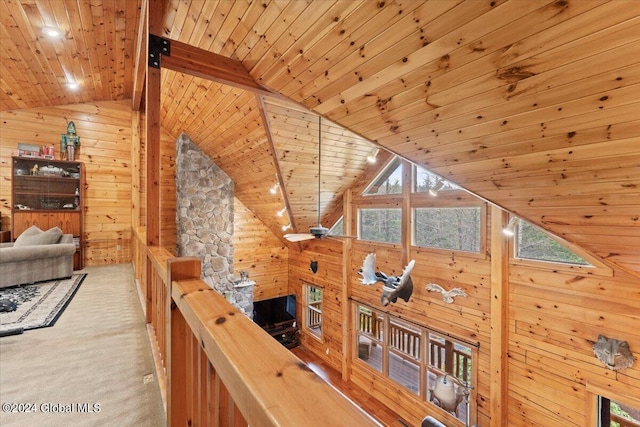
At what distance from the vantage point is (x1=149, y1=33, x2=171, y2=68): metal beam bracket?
239 centimetres

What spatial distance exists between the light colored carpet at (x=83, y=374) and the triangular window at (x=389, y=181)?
413 centimetres

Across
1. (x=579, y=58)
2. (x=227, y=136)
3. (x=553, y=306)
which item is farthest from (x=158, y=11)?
(x=553, y=306)

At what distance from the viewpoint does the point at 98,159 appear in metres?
5.70

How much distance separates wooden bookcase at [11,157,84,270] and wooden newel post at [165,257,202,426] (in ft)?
18.1

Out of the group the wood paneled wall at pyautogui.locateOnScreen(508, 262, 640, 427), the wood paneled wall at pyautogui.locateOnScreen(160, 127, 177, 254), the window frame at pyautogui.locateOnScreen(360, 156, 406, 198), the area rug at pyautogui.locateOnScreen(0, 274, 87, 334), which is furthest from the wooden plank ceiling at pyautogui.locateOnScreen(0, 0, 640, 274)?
the area rug at pyautogui.locateOnScreen(0, 274, 87, 334)

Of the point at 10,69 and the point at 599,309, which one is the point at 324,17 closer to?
the point at 599,309

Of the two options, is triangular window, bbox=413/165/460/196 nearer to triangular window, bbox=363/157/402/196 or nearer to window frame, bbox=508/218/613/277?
triangular window, bbox=363/157/402/196

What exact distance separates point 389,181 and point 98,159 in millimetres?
5805

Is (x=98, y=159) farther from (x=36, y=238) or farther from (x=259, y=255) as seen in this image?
(x=259, y=255)

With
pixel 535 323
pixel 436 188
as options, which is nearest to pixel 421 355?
pixel 535 323

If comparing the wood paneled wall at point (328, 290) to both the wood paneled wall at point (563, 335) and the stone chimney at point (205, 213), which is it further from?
the wood paneled wall at point (563, 335)

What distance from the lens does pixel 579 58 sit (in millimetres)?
1352

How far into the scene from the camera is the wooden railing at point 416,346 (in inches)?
176

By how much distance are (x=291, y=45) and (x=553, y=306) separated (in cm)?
401
